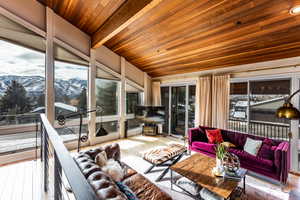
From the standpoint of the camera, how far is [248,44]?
9.10 ft

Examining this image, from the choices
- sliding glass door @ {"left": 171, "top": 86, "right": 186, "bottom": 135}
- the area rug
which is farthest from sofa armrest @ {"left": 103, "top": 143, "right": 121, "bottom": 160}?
sliding glass door @ {"left": 171, "top": 86, "right": 186, "bottom": 135}

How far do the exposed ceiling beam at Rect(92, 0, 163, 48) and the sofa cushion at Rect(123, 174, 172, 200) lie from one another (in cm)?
258

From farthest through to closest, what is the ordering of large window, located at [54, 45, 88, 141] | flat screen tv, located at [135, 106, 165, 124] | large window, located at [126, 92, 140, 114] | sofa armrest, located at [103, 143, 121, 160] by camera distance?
large window, located at [126, 92, 140, 114]
flat screen tv, located at [135, 106, 165, 124]
large window, located at [54, 45, 88, 141]
sofa armrest, located at [103, 143, 121, 160]

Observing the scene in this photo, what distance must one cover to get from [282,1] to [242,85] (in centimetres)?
227

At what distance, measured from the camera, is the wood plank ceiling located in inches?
83.7

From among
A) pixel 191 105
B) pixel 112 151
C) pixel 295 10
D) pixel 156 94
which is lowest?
pixel 112 151

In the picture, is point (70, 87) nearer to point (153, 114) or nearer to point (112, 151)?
point (112, 151)

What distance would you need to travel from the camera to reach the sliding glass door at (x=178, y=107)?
4969mm

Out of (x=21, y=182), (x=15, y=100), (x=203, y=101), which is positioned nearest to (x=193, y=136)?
(x=203, y=101)

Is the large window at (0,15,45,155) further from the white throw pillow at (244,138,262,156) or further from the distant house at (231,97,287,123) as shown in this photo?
the distant house at (231,97,287,123)

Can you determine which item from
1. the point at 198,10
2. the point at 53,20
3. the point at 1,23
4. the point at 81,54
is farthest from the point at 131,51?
the point at 1,23

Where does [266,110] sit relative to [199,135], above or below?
above

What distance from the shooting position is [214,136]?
352 centimetres

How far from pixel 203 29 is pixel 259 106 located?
2.48m
